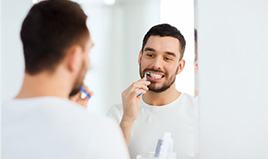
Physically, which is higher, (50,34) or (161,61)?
(50,34)

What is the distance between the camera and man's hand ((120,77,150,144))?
1257 mm

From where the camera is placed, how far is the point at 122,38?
1321 millimetres

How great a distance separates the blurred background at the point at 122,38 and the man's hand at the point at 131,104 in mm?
33

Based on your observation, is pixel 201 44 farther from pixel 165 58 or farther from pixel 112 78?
pixel 112 78

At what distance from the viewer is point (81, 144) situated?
75 cm

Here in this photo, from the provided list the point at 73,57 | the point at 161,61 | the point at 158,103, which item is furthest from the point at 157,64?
the point at 73,57

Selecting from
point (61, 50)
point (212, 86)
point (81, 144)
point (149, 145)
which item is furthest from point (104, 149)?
point (212, 86)

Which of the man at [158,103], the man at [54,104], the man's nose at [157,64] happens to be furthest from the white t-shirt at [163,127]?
the man at [54,104]

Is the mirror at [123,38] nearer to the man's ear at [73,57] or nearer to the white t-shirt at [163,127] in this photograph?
the white t-shirt at [163,127]

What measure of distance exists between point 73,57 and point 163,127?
21.7 inches

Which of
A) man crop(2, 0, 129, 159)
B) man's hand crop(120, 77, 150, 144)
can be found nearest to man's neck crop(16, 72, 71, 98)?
man crop(2, 0, 129, 159)

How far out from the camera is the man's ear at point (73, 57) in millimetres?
811

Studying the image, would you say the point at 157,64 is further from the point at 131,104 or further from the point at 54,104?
the point at 54,104

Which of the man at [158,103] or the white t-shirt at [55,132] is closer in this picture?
the white t-shirt at [55,132]
